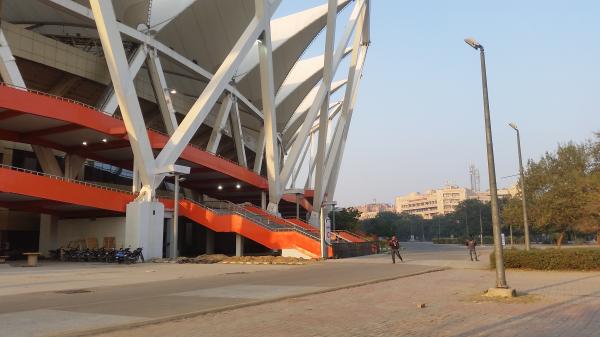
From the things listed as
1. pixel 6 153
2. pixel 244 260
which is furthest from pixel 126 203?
pixel 6 153

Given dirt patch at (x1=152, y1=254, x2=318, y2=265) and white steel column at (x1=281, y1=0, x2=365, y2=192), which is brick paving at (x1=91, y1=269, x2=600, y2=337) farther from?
white steel column at (x1=281, y1=0, x2=365, y2=192)

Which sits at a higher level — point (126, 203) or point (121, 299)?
point (126, 203)

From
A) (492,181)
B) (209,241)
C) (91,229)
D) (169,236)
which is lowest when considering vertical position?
(209,241)

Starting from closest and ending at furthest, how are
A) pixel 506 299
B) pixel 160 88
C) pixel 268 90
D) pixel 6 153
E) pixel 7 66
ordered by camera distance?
pixel 506 299, pixel 7 66, pixel 160 88, pixel 268 90, pixel 6 153

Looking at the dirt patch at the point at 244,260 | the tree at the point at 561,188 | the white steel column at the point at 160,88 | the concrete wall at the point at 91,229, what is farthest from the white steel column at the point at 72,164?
the tree at the point at 561,188

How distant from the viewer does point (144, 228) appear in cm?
3108

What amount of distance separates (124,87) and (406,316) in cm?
2447

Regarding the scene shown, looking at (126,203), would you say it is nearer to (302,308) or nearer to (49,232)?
(49,232)

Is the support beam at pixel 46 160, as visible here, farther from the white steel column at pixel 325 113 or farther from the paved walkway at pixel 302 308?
the white steel column at pixel 325 113

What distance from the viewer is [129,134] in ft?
98.7

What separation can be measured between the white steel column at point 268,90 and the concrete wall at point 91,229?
1401 cm

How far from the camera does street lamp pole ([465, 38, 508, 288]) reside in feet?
39.4

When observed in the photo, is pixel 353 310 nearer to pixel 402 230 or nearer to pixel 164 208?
pixel 164 208

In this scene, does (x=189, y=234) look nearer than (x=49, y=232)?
No
